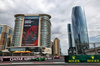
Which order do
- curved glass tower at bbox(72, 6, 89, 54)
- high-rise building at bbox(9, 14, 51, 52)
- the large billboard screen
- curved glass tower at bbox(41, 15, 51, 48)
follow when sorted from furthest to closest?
curved glass tower at bbox(72, 6, 89, 54) < curved glass tower at bbox(41, 15, 51, 48) < the large billboard screen < high-rise building at bbox(9, 14, 51, 52)

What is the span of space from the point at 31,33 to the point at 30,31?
3305mm

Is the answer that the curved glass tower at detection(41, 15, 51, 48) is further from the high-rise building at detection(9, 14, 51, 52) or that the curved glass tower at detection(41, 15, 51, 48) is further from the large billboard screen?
the large billboard screen

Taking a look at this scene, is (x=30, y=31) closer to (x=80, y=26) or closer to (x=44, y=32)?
(x=44, y=32)

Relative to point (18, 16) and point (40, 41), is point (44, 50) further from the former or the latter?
point (18, 16)

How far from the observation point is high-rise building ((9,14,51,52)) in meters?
112

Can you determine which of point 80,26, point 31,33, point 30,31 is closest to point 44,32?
point 31,33

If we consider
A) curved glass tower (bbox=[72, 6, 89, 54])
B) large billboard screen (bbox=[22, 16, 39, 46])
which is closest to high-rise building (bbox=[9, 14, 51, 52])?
large billboard screen (bbox=[22, 16, 39, 46])

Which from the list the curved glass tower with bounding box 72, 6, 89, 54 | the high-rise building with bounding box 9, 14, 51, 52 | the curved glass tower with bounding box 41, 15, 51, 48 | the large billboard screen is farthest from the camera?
the curved glass tower with bounding box 72, 6, 89, 54

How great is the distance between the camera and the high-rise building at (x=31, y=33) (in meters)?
112

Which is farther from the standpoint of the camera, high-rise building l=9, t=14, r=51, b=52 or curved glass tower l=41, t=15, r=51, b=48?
curved glass tower l=41, t=15, r=51, b=48

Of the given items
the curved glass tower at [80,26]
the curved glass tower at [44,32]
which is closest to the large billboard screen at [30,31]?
the curved glass tower at [44,32]

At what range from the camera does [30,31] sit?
11775 centimetres

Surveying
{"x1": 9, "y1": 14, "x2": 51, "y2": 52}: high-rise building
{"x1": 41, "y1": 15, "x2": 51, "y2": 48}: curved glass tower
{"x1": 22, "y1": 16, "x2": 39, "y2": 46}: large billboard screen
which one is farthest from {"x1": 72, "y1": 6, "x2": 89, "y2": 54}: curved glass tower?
{"x1": 22, "y1": 16, "x2": 39, "y2": 46}: large billboard screen

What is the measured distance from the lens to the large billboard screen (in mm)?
113750
